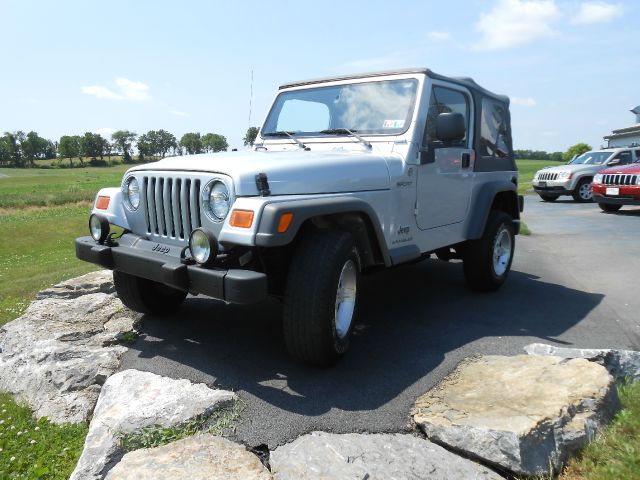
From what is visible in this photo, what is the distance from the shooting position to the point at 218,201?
321 cm

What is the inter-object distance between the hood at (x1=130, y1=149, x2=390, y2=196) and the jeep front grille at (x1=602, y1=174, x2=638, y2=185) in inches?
456

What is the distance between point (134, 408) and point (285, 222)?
1419 mm

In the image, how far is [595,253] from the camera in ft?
26.3

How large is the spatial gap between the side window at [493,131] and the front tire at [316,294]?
9.16ft

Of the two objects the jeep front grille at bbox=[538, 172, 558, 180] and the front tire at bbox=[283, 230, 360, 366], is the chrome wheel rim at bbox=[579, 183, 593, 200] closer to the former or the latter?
the jeep front grille at bbox=[538, 172, 558, 180]

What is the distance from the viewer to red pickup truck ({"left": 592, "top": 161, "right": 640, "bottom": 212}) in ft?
42.1

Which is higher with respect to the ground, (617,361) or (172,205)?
(172,205)

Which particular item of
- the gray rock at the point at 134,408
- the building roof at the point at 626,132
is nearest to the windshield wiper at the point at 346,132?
the gray rock at the point at 134,408

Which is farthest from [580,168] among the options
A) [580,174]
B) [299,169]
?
[299,169]

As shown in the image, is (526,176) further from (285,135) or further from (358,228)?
(358,228)

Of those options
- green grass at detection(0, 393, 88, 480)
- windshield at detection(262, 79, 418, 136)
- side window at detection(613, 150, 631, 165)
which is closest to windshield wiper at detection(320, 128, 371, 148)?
windshield at detection(262, 79, 418, 136)

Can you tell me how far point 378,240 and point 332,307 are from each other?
0.76 meters

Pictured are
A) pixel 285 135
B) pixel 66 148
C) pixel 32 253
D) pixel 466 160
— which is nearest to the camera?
pixel 285 135

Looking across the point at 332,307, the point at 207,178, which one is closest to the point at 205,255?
the point at 207,178
